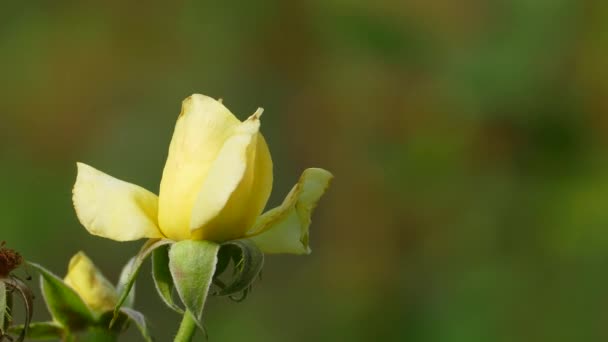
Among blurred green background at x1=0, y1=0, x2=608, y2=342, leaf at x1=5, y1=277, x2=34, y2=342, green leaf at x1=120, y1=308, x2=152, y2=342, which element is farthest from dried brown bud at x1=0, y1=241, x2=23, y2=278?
blurred green background at x1=0, y1=0, x2=608, y2=342

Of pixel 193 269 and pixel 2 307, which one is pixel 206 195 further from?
pixel 2 307

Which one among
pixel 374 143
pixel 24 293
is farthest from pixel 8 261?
pixel 374 143

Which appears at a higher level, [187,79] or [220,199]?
[220,199]

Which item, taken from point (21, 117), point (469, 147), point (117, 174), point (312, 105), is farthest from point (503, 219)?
point (21, 117)

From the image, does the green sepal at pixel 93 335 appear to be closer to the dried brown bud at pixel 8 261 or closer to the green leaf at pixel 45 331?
the green leaf at pixel 45 331

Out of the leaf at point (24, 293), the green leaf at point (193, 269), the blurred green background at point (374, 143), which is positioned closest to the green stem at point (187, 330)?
the green leaf at point (193, 269)

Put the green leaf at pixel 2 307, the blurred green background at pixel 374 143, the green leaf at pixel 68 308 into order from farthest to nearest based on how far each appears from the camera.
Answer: the blurred green background at pixel 374 143
the green leaf at pixel 68 308
the green leaf at pixel 2 307

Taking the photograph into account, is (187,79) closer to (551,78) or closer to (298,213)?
(551,78)
